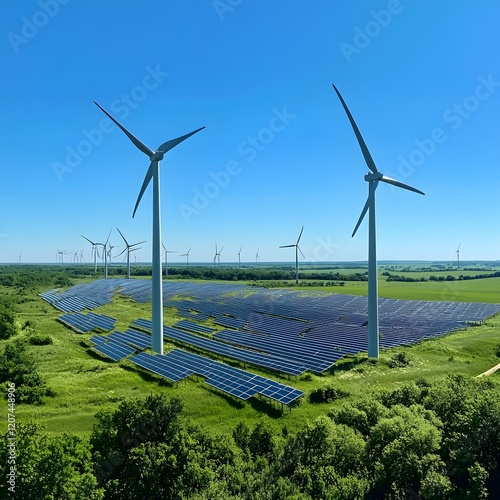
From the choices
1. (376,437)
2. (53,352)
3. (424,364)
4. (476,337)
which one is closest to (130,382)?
(53,352)

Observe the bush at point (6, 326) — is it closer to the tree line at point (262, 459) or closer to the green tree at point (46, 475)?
the tree line at point (262, 459)

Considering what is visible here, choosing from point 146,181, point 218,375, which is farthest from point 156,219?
point 218,375

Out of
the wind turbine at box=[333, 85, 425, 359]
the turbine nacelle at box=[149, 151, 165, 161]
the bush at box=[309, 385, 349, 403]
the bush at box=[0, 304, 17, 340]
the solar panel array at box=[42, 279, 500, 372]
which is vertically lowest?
the bush at box=[309, 385, 349, 403]

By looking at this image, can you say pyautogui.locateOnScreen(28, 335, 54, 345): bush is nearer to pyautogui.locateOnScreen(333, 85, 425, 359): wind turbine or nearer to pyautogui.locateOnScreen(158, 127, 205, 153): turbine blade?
pyautogui.locateOnScreen(158, 127, 205, 153): turbine blade

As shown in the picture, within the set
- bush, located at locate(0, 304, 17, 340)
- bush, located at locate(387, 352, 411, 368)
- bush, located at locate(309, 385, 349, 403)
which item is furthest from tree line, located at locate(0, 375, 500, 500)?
bush, located at locate(0, 304, 17, 340)

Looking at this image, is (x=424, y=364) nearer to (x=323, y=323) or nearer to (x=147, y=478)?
(x=323, y=323)

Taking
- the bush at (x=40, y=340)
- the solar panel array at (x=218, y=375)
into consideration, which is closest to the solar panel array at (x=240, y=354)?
the solar panel array at (x=218, y=375)
